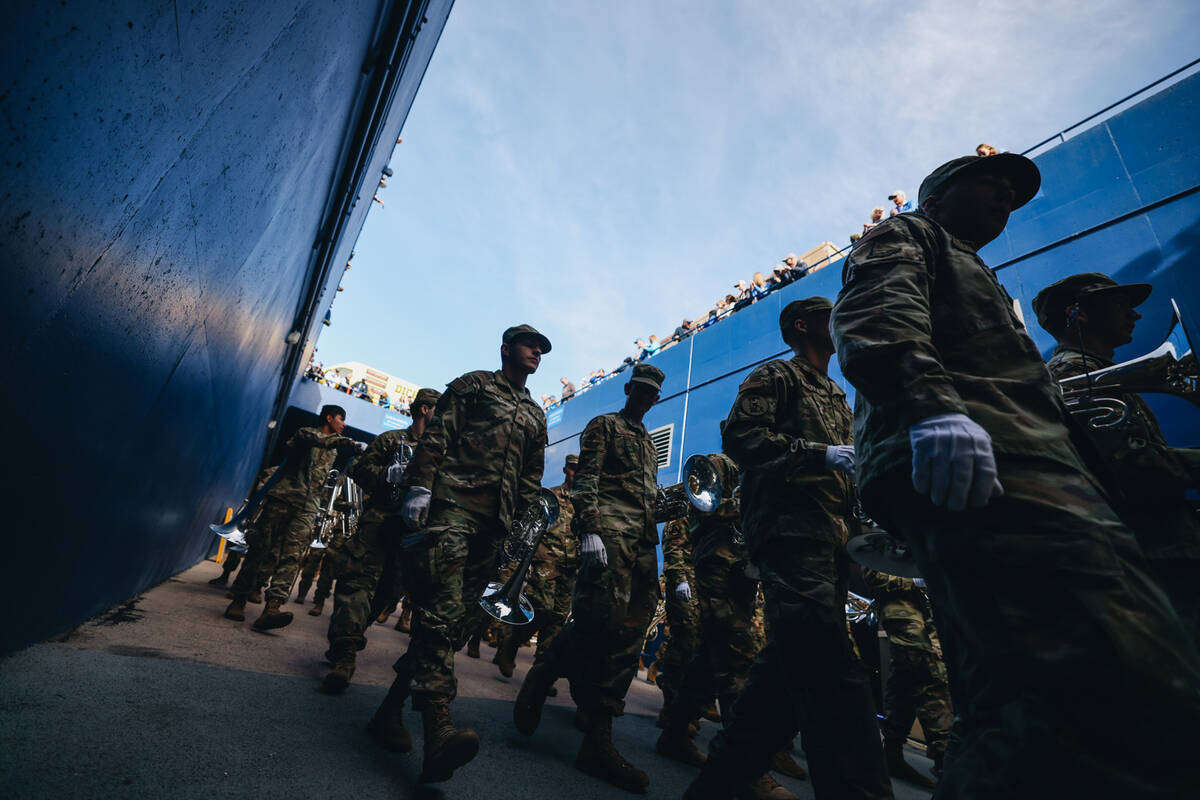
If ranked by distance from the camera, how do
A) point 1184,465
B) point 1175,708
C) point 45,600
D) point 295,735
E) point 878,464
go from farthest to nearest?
point 1184,465, point 45,600, point 295,735, point 878,464, point 1175,708

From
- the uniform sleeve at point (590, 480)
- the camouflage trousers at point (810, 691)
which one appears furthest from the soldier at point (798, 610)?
the uniform sleeve at point (590, 480)

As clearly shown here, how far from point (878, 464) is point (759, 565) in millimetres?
1044

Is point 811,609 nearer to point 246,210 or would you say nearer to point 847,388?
point 246,210

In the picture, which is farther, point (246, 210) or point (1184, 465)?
point (246, 210)

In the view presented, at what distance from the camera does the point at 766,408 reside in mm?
2615

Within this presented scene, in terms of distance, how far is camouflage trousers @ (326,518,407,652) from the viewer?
3516 mm

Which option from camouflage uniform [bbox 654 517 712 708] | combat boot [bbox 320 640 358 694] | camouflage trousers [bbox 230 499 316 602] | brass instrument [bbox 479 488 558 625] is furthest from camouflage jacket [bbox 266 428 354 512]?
camouflage uniform [bbox 654 517 712 708]

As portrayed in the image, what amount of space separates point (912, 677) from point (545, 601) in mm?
4048

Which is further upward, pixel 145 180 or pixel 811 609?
pixel 145 180

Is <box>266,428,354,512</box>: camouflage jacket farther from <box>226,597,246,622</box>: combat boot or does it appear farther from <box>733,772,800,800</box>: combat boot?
<box>733,772,800,800</box>: combat boot

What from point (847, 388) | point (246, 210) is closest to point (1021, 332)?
point (246, 210)

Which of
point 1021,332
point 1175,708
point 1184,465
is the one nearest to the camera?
point 1175,708

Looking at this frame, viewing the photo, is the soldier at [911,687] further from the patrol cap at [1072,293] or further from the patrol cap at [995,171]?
the patrol cap at [995,171]

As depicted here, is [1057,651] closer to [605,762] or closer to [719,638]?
[605,762]
